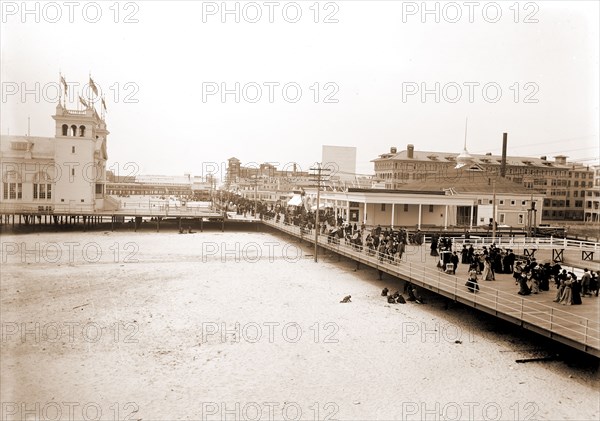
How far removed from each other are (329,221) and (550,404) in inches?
1300

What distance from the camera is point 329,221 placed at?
45.2 m

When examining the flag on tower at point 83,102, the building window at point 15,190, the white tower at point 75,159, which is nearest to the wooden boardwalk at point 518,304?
the white tower at point 75,159

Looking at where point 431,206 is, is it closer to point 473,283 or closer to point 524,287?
point 524,287

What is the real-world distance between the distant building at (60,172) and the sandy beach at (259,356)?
1081 inches

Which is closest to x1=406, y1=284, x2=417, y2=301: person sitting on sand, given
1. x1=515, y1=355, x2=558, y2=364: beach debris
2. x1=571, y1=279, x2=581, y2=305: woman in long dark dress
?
x1=571, y1=279, x2=581, y2=305: woman in long dark dress

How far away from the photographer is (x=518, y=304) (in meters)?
15.6

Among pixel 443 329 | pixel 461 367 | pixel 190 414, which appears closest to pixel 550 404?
pixel 461 367

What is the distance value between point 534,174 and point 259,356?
70559 millimetres

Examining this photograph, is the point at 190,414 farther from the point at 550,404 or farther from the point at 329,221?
the point at 329,221

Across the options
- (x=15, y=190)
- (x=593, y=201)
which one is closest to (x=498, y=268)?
(x=15, y=190)

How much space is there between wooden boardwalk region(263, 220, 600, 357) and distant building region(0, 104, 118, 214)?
3752 centimetres

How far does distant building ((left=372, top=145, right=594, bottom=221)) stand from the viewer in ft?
241

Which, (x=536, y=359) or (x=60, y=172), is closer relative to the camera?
(x=536, y=359)

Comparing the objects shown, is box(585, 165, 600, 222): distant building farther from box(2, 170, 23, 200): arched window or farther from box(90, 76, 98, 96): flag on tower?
box(2, 170, 23, 200): arched window
